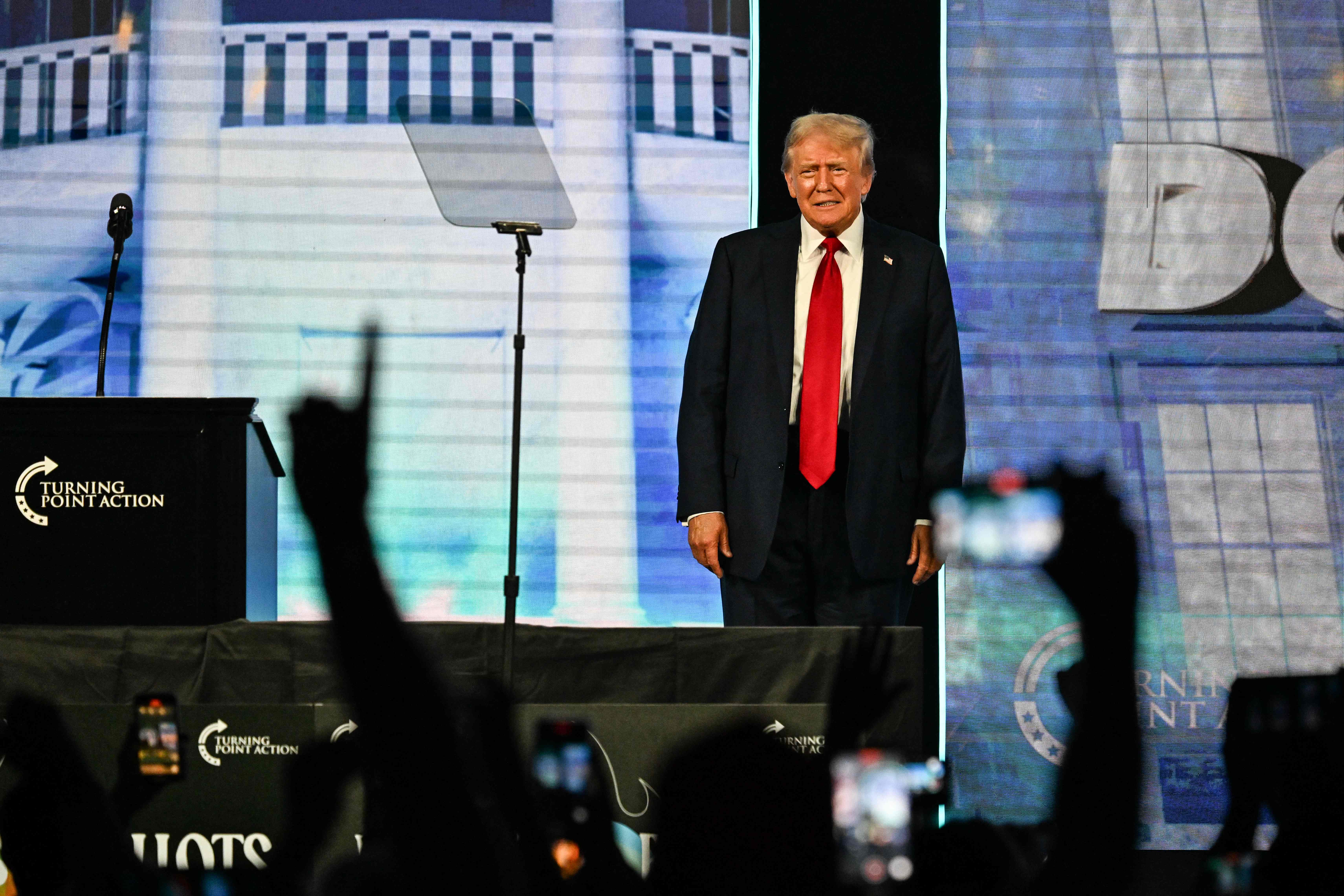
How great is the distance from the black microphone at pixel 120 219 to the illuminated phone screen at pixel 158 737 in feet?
5.75

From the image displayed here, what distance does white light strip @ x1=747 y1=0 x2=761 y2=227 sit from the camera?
407cm

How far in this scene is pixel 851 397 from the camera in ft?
9.41

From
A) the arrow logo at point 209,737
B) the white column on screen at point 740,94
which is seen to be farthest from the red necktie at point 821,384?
the arrow logo at point 209,737

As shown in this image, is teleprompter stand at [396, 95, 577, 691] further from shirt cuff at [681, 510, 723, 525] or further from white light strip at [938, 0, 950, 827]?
shirt cuff at [681, 510, 723, 525]

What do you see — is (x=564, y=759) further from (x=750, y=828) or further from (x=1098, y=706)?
(x=1098, y=706)

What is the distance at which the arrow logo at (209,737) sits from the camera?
183 cm

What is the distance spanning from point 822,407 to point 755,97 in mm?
1549

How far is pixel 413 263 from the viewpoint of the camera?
13.6ft

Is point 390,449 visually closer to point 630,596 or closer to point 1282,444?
point 630,596

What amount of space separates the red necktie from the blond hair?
28 cm

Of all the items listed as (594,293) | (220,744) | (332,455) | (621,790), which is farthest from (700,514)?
(332,455)

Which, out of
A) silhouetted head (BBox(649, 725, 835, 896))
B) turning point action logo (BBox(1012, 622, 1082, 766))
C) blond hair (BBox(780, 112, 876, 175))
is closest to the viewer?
silhouetted head (BBox(649, 725, 835, 896))

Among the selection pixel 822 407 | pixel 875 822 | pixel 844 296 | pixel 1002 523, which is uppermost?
pixel 844 296

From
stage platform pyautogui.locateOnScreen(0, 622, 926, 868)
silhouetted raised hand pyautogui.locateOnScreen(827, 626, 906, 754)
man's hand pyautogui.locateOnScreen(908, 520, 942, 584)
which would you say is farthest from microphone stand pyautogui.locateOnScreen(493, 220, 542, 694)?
silhouetted raised hand pyautogui.locateOnScreen(827, 626, 906, 754)
